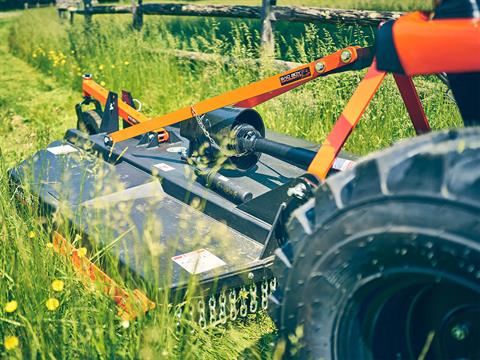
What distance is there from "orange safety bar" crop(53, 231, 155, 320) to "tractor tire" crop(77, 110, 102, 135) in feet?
5.73

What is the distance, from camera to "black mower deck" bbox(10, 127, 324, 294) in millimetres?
2379

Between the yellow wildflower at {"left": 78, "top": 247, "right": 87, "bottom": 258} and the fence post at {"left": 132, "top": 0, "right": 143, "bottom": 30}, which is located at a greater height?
the fence post at {"left": 132, "top": 0, "right": 143, "bottom": 30}

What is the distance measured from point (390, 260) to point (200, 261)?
114cm

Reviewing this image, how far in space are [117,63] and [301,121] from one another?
2.73 m

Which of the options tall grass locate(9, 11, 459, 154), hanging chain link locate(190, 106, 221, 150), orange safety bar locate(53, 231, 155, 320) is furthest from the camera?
tall grass locate(9, 11, 459, 154)

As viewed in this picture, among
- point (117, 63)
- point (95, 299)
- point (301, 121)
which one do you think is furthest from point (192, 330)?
point (117, 63)

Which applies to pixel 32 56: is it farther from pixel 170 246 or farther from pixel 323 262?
pixel 323 262

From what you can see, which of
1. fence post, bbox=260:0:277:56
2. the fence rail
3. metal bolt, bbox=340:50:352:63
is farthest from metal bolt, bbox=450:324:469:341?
fence post, bbox=260:0:277:56

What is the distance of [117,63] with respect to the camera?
21.5ft

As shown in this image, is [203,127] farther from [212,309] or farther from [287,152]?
[212,309]

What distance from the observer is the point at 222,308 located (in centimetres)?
239

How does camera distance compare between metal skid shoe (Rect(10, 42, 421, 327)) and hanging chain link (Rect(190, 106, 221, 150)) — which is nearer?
metal skid shoe (Rect(10, 42, 421, 327))

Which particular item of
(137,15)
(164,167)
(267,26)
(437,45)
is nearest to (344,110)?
(437,45)

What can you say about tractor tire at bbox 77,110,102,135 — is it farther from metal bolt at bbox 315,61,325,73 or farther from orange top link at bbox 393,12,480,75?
orange top link at bbox 393,12,480,75
